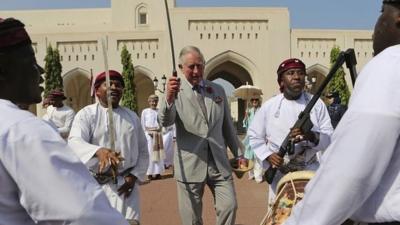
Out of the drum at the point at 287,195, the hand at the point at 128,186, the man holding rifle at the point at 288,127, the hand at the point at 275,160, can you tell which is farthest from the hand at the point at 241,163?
the drum at the point at 287,195

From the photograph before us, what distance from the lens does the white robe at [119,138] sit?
470 centimetres

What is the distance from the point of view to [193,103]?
5320 millimetres

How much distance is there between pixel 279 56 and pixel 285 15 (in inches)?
105

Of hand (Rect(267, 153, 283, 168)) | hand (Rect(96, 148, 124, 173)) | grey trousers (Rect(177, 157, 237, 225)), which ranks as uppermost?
hand (Rect(96, 148, 124, 173))

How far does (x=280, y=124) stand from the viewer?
16.5ft

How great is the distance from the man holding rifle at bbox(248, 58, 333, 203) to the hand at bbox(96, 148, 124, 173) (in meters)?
1.36

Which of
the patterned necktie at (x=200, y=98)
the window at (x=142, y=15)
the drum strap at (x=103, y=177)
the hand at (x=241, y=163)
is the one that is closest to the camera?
the drum strap at (x=103, y=177)

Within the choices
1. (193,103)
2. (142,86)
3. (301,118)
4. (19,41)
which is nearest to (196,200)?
(193,103)

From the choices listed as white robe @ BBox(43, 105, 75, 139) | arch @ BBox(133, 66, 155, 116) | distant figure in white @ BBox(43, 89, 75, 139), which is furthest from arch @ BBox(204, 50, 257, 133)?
white robe @ BBox(43, 105, 75, 139)

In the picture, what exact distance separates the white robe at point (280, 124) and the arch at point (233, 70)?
31.8 meters

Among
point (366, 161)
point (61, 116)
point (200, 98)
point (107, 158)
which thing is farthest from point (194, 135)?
point (61, 116)

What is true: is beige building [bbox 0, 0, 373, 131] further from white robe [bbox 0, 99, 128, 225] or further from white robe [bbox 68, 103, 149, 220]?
white robe [bbox 0, 99, 128, 225]

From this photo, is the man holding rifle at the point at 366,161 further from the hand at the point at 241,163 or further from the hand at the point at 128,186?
the hand at the point at 241,163

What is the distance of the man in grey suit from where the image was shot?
525 centimetres
